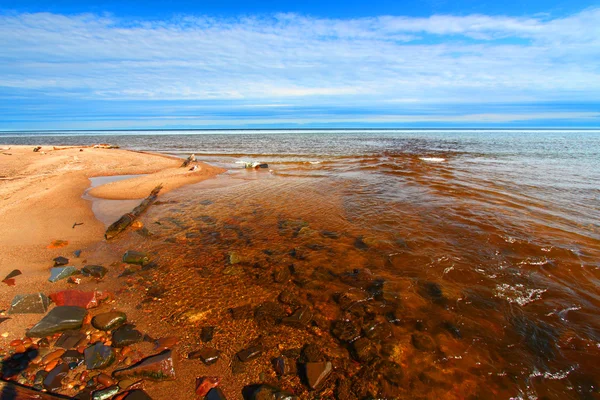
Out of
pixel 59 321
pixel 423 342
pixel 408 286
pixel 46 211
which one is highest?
pixel 46 211

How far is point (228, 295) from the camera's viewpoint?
485cm

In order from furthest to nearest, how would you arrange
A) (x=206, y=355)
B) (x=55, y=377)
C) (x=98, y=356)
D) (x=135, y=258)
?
(x=135, y=258)
(x=206, y=355)
(x=98, y=356)
(x=55, y=377)

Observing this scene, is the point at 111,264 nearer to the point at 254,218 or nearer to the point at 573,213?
the point at 254,218

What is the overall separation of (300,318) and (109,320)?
108 inches

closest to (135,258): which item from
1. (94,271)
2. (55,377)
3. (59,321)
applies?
(94,271)

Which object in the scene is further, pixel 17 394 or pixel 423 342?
pixel 423 342

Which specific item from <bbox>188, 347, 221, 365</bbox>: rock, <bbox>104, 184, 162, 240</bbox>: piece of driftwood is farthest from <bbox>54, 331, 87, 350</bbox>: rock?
<bbox>104, 184, 162, 240</bbox>: piece of driftwood

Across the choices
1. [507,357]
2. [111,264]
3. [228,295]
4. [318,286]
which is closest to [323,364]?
Result: [318,286]

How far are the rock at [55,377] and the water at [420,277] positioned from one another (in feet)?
4.06

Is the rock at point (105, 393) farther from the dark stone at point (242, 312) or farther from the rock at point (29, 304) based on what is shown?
the rock at point (29, 304)

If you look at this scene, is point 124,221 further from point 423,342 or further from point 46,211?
point 423,342

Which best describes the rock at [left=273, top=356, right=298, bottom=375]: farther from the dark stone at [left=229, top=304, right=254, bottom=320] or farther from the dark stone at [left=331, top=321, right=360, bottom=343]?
the dark stone at [left=229, top=304, right=254, bottom=320]

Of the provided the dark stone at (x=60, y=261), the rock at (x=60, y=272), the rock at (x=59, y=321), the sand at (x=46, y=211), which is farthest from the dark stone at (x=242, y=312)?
the dark stone at (x=60, y=261)

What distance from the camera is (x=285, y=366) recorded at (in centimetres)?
342
